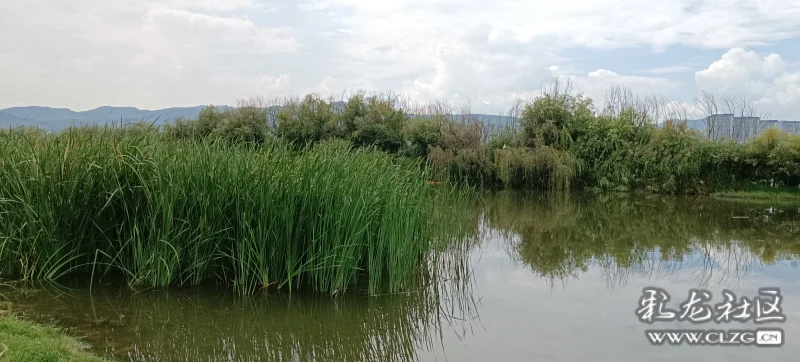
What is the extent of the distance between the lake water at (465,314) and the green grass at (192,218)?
269mm

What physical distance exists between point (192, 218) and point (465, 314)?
9.07ft

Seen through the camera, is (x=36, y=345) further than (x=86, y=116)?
No

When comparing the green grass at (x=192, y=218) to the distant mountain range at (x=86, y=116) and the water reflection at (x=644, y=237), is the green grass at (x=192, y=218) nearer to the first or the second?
the distant mountain range at (x=86, y=116)

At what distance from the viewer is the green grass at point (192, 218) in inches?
226

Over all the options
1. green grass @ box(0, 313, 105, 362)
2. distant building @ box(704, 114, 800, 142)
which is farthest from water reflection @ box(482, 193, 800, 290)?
distant building @ box(704, 114, 800, 142)

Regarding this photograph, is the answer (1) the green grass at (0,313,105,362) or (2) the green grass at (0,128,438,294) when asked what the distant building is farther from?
(1) the green grass at (0,313,105,362)

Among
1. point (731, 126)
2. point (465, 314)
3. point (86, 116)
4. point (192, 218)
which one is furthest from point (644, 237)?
point (731, 126)

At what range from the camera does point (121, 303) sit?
218 inches

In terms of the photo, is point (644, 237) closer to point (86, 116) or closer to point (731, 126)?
point (86, 116)

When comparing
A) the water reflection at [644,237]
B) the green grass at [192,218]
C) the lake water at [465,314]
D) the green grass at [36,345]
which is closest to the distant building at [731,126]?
the water reflection at [644,237]

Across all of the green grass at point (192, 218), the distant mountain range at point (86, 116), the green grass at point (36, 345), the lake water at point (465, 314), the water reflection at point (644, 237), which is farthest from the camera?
the water reflection at point (644, 237)

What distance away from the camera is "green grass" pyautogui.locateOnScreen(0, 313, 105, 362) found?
3.40 m

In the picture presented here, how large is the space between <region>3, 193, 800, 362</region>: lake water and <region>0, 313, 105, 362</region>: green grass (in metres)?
0.32

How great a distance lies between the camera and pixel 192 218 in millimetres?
5863
